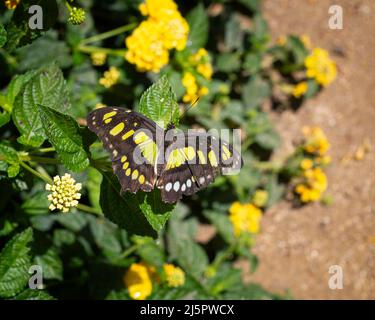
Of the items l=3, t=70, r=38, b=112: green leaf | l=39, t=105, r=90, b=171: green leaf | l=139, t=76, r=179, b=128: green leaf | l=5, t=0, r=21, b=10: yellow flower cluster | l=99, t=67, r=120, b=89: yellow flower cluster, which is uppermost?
l=5, t=0, r=21, b=10: yellow flower cluster

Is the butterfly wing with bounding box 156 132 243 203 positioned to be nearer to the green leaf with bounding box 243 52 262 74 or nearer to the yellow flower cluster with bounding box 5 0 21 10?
the yellow flower cluster with bounding box 5 0 21 10

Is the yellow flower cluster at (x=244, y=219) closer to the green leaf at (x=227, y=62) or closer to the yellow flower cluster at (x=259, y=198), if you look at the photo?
the yellow flower cluster at (x=259, y=198)

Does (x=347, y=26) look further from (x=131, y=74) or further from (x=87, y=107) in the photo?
(x=87, y=107)

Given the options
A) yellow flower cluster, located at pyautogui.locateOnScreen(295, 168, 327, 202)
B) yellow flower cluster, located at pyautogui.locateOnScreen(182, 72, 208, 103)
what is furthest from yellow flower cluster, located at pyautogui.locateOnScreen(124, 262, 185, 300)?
yellow flower cluster, located at pyautogui.locateOnScreen(295, 168, 327, 202)

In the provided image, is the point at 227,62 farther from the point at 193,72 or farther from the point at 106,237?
the point at 106,237
